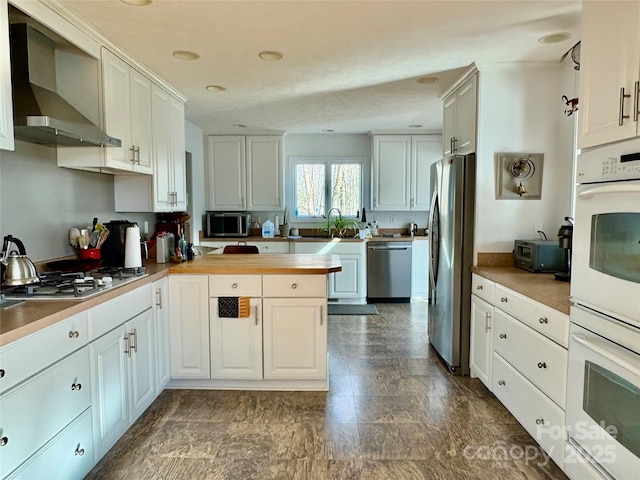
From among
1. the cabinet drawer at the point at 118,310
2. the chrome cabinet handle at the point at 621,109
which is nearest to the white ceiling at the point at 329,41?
the chrome cabinet handle at the point at 621,109

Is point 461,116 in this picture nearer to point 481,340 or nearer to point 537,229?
point 537,229

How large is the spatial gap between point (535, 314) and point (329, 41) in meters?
2.03

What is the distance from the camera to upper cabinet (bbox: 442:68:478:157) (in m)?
3.13

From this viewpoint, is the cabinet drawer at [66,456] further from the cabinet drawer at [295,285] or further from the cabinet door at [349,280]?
the cabinet door at [349,280]

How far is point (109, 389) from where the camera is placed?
6.80 ft

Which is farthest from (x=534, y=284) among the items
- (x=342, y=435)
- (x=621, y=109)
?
(x=342, y=435)

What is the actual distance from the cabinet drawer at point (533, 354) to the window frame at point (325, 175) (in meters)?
3.78

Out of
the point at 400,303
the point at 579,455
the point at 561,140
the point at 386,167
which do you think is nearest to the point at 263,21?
the point at 561,140

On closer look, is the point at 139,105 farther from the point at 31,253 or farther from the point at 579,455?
the point at 579,455

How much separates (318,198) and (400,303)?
1.97 m

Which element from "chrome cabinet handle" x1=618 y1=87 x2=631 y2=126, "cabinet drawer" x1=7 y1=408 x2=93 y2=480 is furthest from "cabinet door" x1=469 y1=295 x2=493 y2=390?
"cabinet drawer" x1=7 y1=408 x2=93 y2=480

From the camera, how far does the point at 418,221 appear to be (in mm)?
6176

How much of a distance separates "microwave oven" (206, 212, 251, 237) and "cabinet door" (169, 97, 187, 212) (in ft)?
5.75

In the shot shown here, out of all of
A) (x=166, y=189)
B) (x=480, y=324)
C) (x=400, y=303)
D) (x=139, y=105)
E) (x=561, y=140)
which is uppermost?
(x=139, y=105)
